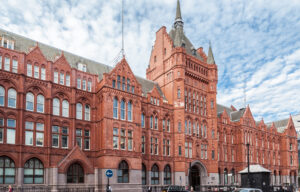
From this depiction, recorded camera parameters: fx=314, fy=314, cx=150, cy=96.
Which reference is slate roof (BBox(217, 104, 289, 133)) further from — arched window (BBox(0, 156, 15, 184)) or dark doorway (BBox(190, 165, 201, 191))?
arched window (BBox(0, 156, 15, 184))

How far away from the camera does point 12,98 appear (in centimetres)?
3994

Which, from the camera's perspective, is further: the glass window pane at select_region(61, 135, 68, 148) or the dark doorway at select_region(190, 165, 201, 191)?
the dark doorway at select_region(190, 165, 201, 191)

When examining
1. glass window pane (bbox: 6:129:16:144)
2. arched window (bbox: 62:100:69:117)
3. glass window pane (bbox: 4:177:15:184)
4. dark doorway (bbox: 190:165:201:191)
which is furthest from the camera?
dark doorway (bbox: 190:165:201:191)

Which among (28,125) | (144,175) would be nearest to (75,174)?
(28,125)

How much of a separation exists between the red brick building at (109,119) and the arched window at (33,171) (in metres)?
0.12

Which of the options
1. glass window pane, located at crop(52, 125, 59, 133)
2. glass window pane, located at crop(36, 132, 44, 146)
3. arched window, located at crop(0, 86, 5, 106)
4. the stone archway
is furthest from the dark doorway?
arched window, located at crop(0, 86, 5, 106)

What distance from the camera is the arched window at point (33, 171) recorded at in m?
39.3

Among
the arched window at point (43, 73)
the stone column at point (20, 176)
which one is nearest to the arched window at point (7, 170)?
the stone column at point (20, 176)

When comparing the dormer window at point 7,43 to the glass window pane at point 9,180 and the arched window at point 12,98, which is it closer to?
the arched window at point 12,98

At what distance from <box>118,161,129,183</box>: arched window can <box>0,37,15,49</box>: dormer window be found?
22.6 metres

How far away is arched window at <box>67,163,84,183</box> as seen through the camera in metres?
42.3

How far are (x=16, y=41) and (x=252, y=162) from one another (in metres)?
59.7

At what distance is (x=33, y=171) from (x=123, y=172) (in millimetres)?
12974

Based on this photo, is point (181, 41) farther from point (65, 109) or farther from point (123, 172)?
point (123, 172)
